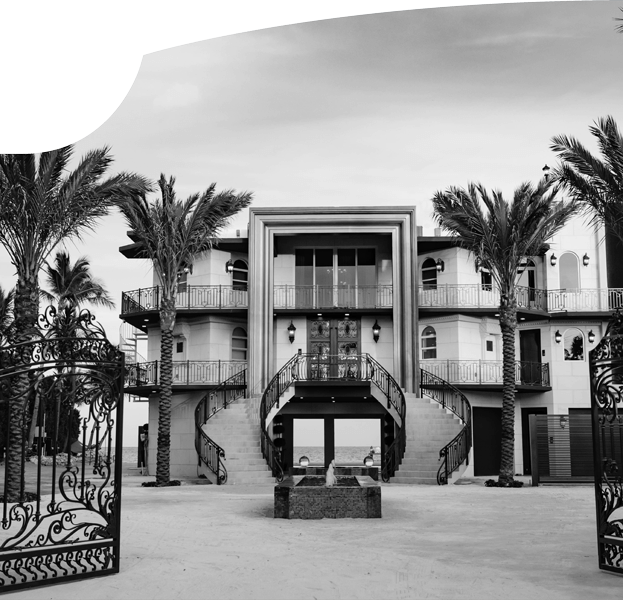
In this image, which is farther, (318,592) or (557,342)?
(557,342)

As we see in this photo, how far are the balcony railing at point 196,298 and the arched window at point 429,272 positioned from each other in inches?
262

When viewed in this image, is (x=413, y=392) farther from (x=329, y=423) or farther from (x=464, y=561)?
(x=464, y=561)

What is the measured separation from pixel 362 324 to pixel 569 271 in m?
7.99

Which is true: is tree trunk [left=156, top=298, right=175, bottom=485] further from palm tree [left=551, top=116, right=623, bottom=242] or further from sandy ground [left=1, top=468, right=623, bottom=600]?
palm tree [left=551, top=116, right=623, bottom=242]

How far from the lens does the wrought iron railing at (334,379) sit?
23.2 metres

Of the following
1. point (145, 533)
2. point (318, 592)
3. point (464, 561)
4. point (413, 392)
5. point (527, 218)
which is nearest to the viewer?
point (318, 592)

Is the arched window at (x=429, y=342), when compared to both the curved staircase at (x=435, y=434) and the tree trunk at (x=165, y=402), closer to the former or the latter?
the curved staircase at (x=435, y=434)

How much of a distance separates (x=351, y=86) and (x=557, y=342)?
1611 centimetres

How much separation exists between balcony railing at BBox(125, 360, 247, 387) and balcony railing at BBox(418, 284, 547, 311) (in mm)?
7061

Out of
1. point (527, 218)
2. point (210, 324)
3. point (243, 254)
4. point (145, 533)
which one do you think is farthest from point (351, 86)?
point (145, 533)

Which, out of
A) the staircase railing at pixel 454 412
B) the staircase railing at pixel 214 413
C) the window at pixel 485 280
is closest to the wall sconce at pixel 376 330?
the staircase railing at pixel 454 412

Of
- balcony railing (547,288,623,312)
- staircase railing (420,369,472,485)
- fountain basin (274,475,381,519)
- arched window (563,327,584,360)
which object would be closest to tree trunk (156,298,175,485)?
staircase railing (420,369,472,485)

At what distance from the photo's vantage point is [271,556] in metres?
9.71

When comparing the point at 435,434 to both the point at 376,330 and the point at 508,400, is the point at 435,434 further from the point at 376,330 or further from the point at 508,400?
the point at 376,330
